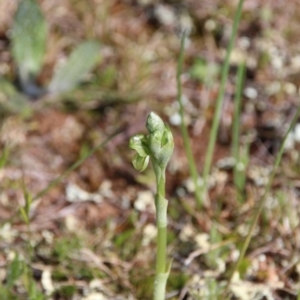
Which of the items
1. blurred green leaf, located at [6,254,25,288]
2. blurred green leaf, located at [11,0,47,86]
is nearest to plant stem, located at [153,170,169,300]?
blurred green leaf, located at [6,254,25,288]

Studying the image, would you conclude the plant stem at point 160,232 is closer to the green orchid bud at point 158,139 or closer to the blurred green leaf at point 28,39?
the green orchid bud at point 158,139

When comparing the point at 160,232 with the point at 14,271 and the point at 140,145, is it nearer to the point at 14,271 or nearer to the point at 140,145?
the point at 140,145

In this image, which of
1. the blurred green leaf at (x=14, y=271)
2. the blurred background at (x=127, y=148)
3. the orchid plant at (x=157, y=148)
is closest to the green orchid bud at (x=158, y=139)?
the orchid plant at (x=157, y=148)

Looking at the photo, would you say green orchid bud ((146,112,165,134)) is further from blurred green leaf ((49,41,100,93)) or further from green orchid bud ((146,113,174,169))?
blurred green leaf ((49,41,100,93))

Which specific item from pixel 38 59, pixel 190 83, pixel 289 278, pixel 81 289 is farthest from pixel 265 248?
pixel 38 59

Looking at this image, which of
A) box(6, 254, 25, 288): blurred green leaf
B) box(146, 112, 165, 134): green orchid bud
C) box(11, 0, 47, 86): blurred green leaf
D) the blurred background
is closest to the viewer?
box(146, 112, 165, 134): green orchid bud

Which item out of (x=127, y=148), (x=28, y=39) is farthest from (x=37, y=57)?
(x=127, y=148)

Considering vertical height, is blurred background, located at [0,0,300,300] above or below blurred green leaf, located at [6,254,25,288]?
below
